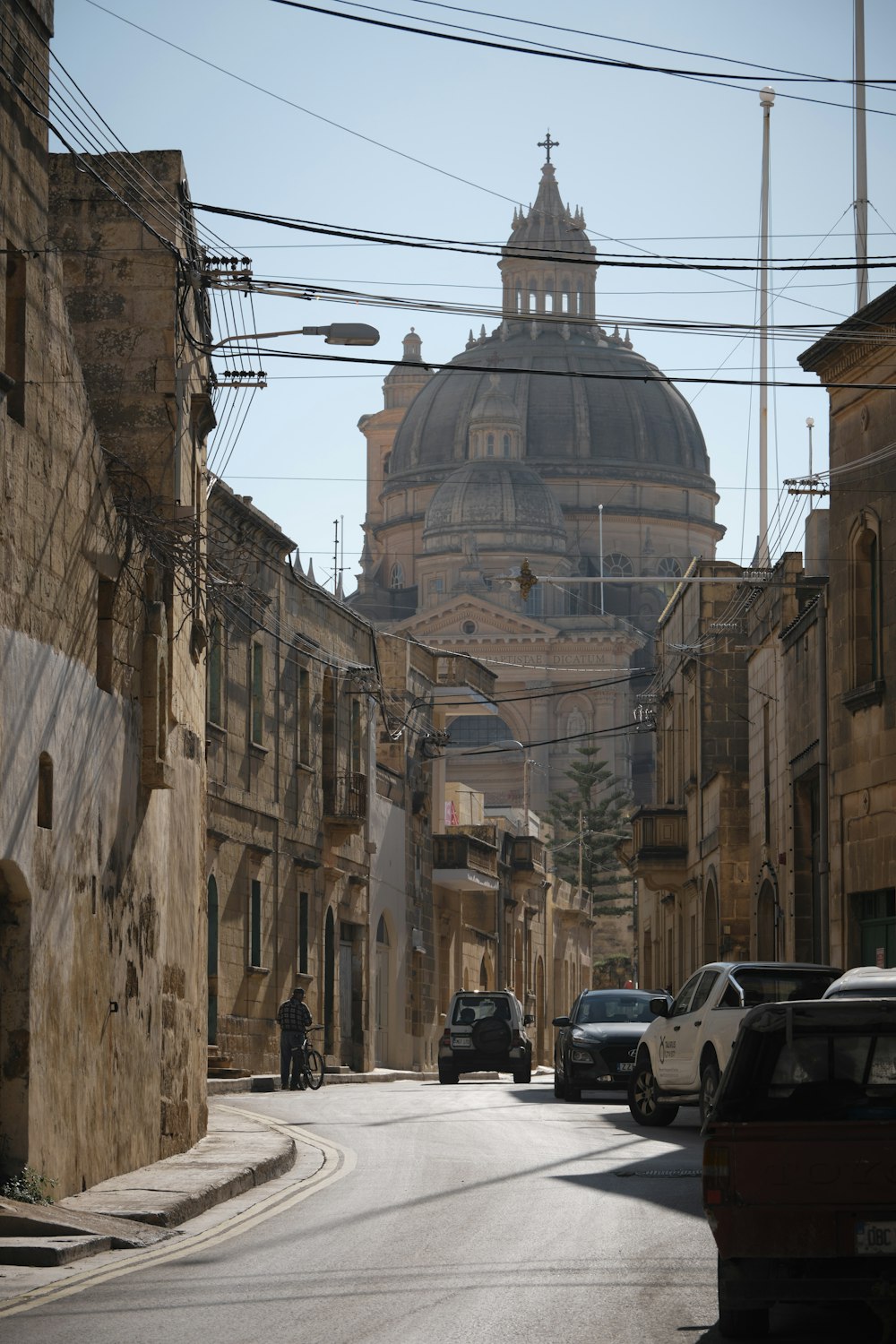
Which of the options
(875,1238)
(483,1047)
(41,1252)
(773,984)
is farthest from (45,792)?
(483,1047)

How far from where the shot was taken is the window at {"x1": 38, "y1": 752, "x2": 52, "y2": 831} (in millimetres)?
13867

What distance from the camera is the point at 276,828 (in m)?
36.3

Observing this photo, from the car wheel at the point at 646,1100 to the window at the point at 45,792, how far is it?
9.03 meters

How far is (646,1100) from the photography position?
2145cm

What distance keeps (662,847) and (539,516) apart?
257ft

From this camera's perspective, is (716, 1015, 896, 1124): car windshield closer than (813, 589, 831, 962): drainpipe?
Yes

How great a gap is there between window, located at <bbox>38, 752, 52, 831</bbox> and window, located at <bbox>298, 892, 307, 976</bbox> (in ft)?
79.2

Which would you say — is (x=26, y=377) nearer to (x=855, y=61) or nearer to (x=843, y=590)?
(x=843, y=590)

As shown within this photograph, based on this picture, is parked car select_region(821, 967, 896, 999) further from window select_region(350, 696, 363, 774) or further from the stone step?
window select_region(350, 696, 363, 774)

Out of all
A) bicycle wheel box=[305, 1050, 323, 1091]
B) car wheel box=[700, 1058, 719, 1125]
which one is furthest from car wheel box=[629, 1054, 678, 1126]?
bicycle wheel box=[305, 1050, 323, 1091]

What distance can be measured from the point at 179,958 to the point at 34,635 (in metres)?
5.58

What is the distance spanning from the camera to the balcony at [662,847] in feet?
156

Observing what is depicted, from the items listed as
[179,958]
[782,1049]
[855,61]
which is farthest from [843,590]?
[782,1049]

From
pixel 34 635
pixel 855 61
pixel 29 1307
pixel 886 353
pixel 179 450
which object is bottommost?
pixel 29 1307
